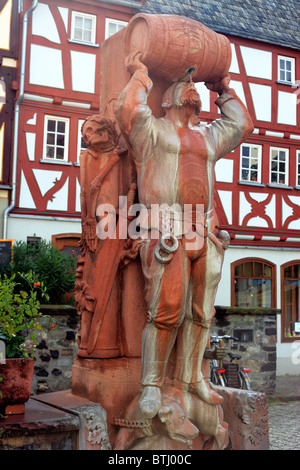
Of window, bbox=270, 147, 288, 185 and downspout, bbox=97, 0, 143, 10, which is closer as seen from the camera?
downspout, bbox=97, 0, 143, 10

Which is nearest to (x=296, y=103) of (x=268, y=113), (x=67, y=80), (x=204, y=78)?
(x=268, y=113)

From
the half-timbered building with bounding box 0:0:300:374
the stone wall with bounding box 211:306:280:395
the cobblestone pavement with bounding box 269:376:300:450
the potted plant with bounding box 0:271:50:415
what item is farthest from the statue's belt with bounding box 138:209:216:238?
the half-timbered building with bounding box 0:0:300:374

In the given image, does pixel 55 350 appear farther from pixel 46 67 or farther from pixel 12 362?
pixel 46 67

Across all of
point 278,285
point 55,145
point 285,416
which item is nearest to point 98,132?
point 285,416

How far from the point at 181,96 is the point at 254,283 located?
11.7 m

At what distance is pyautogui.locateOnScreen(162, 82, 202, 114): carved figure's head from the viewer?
11.0ft

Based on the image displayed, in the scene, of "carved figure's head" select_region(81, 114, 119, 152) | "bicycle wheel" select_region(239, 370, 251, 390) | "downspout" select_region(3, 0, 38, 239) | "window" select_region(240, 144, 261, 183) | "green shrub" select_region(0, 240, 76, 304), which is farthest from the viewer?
"window" select_region(240, 144, 261, 183)

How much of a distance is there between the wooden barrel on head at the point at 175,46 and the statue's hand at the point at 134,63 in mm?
33

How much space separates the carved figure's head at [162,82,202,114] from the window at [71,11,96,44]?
10106mm

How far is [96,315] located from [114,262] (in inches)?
11.9

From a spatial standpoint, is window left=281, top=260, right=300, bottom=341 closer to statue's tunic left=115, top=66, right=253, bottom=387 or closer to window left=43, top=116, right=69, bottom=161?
window left=43, top=116, right=69, bottom=161

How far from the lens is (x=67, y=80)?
12719 millimetres

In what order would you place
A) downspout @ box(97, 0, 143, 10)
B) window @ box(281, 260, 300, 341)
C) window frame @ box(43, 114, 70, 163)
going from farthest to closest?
window @ box(281, 260, 300, 341)
downspout @ box(97, 0, 143, 10)
window frame @ box(43, 114, 70, 163)
